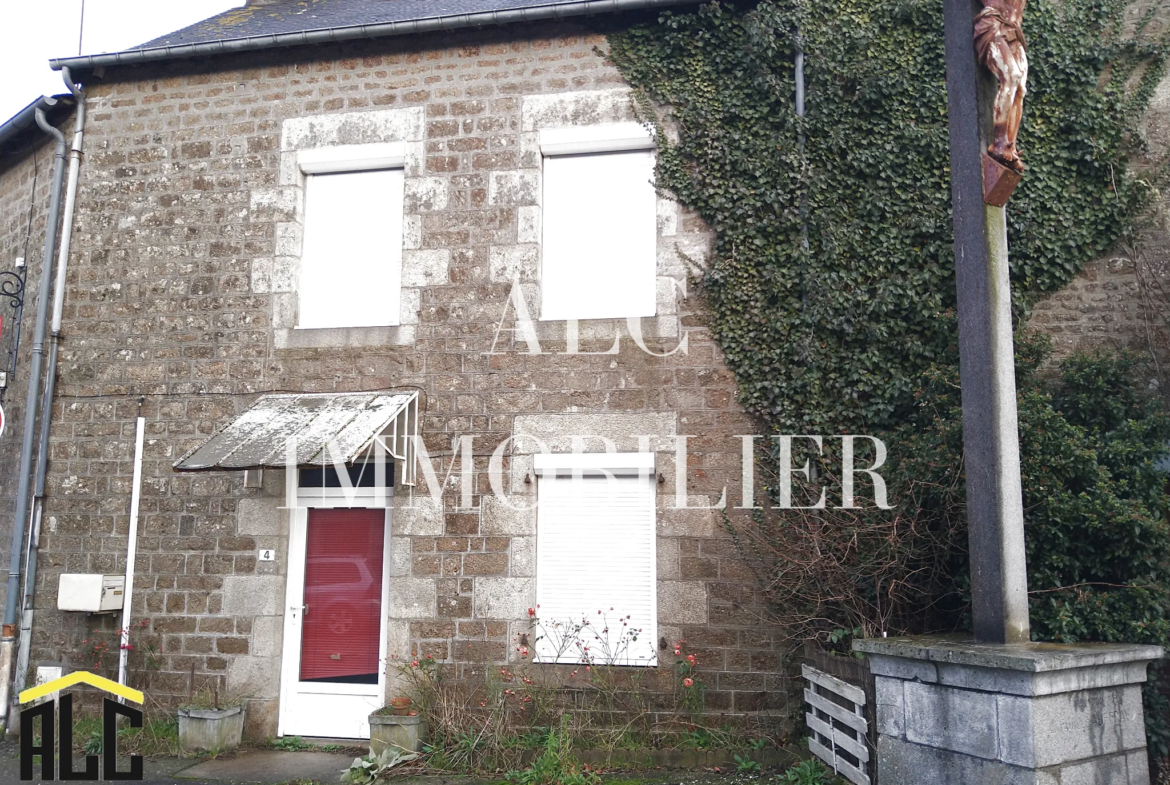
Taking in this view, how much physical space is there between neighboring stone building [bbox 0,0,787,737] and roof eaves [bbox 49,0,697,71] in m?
0.03

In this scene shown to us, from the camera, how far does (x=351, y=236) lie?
795 centimetres

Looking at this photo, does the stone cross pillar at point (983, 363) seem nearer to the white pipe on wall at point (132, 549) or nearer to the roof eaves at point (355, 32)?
the roof eaves at point (355, 32)

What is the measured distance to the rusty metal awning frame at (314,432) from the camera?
6.57 metres

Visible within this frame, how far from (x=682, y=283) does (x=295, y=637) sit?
4.22m

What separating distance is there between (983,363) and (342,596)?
5197 millimetres

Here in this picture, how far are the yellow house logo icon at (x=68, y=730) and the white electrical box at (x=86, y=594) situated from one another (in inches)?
21.3

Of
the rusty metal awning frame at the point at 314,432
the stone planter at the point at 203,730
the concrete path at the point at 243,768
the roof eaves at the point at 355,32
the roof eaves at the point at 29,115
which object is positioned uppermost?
the roof eaves at the point at 355,32

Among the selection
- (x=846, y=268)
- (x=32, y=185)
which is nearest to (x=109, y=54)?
(x=32, y=185)

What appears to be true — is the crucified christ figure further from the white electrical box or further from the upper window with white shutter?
the white electrical box

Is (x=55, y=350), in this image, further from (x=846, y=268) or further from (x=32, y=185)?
(x=846, y=268)

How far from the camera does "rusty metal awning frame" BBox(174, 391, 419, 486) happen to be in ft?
21.5

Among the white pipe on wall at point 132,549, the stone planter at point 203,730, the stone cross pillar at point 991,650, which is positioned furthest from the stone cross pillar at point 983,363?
the white pipe on wall at point 132,549

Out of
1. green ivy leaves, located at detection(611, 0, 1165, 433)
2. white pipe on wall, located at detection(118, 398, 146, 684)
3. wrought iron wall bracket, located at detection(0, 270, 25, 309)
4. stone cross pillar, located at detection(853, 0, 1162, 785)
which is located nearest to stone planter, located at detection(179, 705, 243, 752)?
white pipe on wall, located at detection(118, 398, 146, 684)

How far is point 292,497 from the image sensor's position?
7555mm
